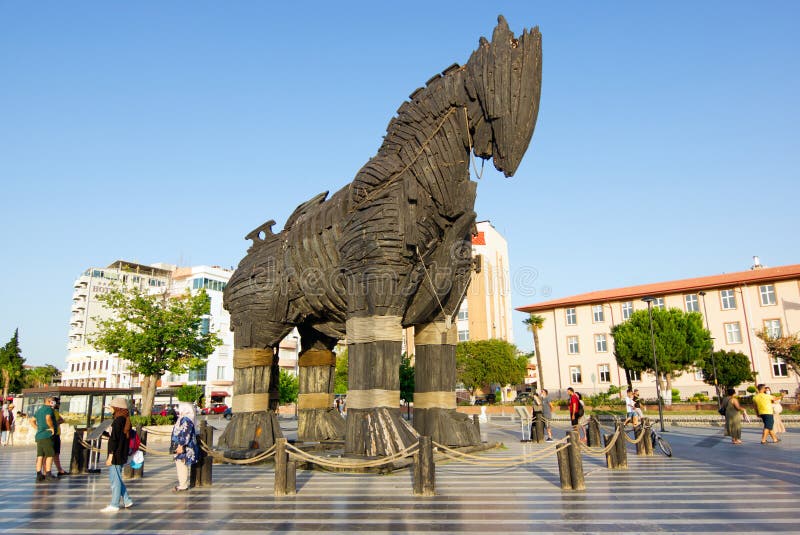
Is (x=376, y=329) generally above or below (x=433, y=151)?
below

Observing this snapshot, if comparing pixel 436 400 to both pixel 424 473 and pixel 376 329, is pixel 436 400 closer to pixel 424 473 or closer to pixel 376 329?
pixel 376 329

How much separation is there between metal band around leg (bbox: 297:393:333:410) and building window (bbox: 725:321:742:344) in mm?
39893

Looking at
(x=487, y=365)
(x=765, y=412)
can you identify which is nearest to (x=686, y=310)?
(x=487, y=365)

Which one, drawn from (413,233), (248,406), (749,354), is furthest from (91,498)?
(749,354)

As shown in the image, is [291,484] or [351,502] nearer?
[351,502]

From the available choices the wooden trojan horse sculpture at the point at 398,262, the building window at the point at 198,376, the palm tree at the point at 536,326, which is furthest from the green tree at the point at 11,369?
the wooden trojan horse sculpture at the point at 398,262

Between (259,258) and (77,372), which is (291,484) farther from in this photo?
(77,372)

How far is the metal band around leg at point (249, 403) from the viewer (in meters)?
10.9

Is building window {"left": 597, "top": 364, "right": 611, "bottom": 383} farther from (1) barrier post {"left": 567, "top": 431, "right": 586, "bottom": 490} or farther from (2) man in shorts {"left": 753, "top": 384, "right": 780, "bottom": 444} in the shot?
(1) barrier post {"left": 567, "top": 431, "right": 586, "bottom": 490}

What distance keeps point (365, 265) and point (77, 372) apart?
231 ft

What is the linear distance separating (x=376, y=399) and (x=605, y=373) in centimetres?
4250

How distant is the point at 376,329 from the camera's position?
882 cm

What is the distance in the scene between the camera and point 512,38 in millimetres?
8961

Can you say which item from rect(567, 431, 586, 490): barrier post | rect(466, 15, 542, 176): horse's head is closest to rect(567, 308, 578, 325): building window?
rect(466, 15, 542, 176): horse's head
